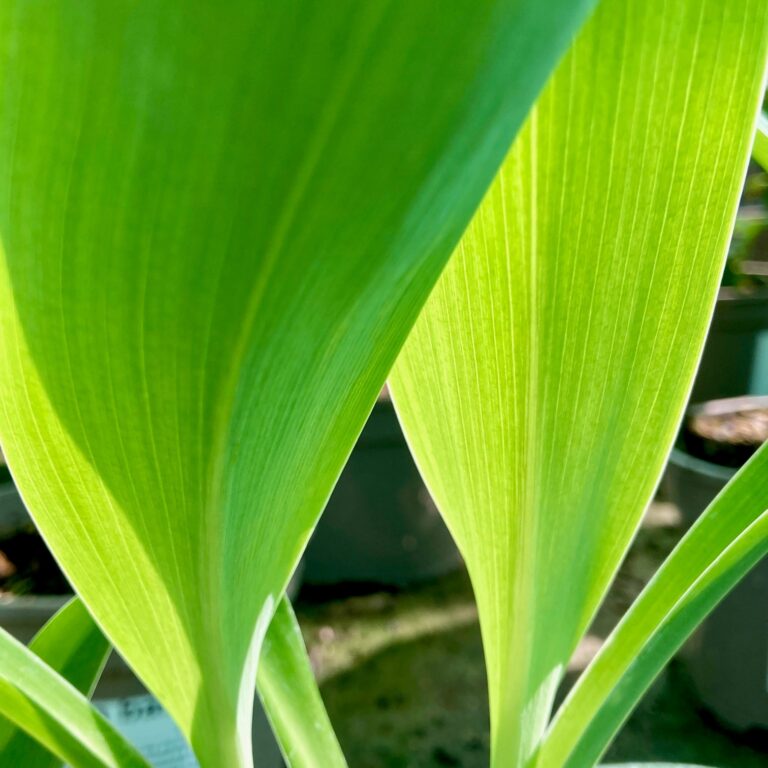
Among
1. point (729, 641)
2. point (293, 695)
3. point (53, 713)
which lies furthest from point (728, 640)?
point (53, 713)

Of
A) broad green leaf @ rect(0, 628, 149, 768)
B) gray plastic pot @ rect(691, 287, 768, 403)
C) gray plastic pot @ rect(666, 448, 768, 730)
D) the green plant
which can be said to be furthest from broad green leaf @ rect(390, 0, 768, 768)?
gray plastic pot @ rect(691, 287, 768, 403)

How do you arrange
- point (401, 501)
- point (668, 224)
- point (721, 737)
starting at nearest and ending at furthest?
point (668, 224), point (721, 737), point (401, 501)

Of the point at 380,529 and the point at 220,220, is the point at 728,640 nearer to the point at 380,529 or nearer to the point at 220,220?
the point at 380,529

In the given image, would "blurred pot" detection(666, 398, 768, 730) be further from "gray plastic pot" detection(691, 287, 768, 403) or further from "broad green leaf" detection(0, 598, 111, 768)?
"broad green leaf" detection(0, 598, 111, 768)

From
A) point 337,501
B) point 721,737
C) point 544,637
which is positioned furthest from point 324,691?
point 544,637

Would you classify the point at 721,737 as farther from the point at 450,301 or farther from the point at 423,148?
the point at 423,148
